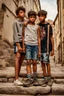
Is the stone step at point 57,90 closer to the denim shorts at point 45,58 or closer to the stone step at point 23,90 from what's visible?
the stone step at point 23,90

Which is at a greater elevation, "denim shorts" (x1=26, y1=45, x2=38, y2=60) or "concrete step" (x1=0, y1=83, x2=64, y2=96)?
"denim shorts" (x1=26, y1=45, x2=38, y2=60)

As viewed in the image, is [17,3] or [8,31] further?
[17,3]

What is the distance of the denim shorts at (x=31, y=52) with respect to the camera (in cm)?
450

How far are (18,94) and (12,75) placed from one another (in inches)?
35.1

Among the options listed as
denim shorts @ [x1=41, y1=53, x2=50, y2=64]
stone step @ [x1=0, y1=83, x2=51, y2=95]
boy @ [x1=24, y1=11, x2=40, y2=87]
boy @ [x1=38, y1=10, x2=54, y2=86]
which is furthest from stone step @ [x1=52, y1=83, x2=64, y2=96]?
denim shorts @ [x1=41, y1=53, x2=50, y2=64]

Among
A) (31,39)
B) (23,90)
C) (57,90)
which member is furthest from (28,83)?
(31,39)

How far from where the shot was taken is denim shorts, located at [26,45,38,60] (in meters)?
4.50

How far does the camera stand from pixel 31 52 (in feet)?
14.9

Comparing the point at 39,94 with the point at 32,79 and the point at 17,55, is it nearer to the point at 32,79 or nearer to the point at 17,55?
the point at 32,79

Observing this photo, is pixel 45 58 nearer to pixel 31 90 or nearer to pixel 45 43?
pixel 45 43

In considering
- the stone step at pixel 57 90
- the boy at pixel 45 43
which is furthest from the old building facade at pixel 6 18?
the stone step at pixel 57 90

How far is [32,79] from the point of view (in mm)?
4406

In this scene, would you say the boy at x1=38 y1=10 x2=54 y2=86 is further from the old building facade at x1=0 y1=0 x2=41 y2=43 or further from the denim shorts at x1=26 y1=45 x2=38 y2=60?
the old building facade at x1=0 y1=0 x2=41 y2=43

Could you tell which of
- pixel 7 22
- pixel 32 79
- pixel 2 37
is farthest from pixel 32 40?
pixel 7 22
